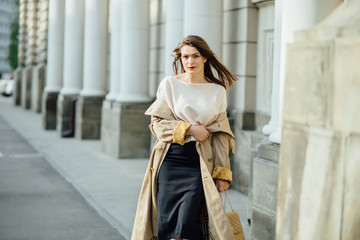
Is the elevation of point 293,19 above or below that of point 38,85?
above

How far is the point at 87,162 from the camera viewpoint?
1249 cm

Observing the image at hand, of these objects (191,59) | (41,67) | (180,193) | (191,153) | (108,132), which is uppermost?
(41,67)

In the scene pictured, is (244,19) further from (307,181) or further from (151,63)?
(307,181)

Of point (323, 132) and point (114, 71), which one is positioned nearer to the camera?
point (323, 132)

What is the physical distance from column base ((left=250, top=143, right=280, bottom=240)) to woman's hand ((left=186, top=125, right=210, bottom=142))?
56.0 inches

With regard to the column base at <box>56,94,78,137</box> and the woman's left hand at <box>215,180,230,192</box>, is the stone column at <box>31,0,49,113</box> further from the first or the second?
the woman's left hand at <box>215,180,230,192</box>

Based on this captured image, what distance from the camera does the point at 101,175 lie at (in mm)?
10867

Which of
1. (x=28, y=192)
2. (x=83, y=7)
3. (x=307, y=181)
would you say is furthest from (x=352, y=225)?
(x=83, y=7)

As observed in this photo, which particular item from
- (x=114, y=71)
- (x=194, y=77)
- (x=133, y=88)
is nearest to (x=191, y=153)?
(x=194, y=77)

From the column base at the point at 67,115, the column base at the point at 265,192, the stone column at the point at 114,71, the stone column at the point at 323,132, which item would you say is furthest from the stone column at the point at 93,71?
the stone column at the point at 323,132

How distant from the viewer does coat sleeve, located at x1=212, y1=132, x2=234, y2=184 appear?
4621 millimetres

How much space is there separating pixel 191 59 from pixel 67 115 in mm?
13645

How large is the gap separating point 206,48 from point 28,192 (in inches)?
213

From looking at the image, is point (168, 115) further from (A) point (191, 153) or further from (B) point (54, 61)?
(B) point (54, 61)
